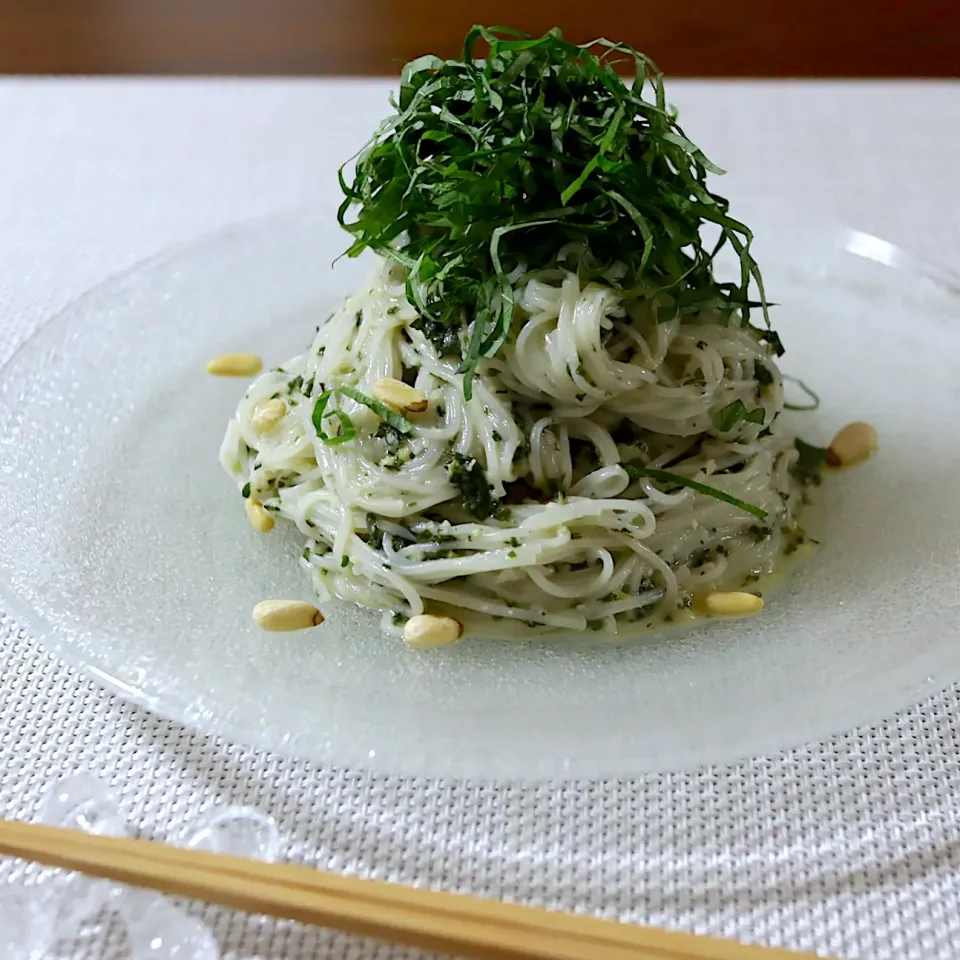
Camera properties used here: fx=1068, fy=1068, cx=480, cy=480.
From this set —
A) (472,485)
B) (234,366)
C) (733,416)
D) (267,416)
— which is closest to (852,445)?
(733,416)

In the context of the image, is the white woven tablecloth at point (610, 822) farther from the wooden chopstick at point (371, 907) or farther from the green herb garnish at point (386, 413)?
the green herb garnish at point (386, 413)

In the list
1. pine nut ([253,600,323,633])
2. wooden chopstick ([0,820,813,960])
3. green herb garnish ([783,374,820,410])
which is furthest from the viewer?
green herb garnish ([783,374,820,410])

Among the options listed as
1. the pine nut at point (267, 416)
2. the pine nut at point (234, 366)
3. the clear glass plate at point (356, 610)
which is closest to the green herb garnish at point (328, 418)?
the pine nut at point (267, 416)

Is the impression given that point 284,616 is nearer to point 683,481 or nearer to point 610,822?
point 610,822

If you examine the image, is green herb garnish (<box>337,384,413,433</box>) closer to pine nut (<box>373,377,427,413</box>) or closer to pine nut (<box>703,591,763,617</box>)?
pine nut (<box>373,377,427,413</box>)

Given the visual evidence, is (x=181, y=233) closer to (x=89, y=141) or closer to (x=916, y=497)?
(x=89, y=141)

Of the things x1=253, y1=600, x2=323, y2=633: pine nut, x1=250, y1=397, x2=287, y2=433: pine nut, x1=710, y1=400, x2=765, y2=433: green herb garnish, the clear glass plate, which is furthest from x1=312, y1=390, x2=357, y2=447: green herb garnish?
x1=710, y1=400, x2=765, y2=433: green herb garnish

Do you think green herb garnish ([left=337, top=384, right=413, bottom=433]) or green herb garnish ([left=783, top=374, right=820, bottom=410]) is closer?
green herb garnish ([left=337, top=384, right=413, bottom=433])
